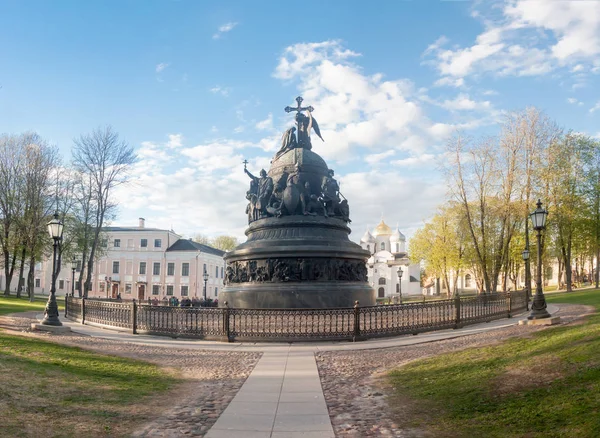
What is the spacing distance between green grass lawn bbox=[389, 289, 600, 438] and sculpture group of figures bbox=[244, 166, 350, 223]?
15.3 meters

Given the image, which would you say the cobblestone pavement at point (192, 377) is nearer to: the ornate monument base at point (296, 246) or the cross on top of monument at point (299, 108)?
the ornate monument base at point (296, 246)

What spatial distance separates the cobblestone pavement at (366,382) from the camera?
6.52m

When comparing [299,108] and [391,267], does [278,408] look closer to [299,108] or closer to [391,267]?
[299,108]

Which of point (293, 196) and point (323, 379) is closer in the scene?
point (323, 379)

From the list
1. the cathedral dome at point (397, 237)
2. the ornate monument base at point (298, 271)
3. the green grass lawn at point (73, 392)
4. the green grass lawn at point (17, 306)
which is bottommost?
the green grass lawn at point (17, 306)

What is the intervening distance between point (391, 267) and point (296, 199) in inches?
3082

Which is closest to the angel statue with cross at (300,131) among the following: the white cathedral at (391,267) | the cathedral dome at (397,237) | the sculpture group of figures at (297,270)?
the sculpture group of figures at (297,270)

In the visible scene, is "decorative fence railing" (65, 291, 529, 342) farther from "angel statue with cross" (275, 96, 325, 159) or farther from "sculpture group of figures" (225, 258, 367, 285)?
"angel statue with cross" (275, 96, 325, 159)

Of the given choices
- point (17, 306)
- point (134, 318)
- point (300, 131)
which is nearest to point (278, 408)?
point (134, 318)

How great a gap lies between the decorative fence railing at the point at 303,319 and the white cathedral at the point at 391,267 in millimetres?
73670

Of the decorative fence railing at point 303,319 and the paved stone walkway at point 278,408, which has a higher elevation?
the decorative fence railing at point 303,319

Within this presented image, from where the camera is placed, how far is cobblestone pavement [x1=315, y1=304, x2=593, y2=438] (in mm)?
6521

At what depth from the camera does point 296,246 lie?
22.3m

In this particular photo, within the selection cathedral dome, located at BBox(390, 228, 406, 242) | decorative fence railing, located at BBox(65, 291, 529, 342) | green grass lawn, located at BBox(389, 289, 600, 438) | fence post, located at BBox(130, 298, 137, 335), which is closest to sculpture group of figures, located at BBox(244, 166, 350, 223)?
decorative fence railing, located at BBox(65, 291, 529, 342)
